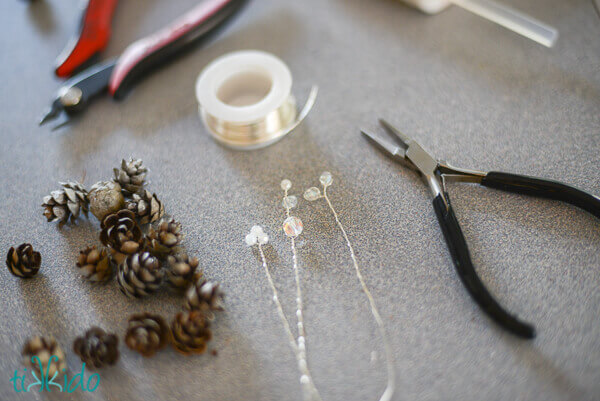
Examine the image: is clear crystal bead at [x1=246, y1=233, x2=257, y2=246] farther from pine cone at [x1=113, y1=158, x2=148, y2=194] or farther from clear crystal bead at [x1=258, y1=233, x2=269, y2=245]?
pine cone at [x1=113, y1=158, x2=148, y2=194]

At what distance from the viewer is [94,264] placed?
1.63ft

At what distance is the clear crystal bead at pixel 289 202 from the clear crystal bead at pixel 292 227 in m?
0.02

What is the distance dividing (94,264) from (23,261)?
0.09 meters

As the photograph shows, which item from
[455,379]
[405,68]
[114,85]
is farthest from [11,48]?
[455,379]

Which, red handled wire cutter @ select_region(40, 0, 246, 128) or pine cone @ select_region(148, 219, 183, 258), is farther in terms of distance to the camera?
red handled wire cutter @ select_region(40, 0, 246, 128)

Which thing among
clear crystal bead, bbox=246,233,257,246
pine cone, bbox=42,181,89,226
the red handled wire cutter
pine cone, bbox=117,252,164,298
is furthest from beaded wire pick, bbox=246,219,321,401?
the red handled wire cutter

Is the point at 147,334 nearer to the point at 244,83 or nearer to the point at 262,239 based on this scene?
the point at 262,239

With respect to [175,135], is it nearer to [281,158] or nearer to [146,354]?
[281,158]

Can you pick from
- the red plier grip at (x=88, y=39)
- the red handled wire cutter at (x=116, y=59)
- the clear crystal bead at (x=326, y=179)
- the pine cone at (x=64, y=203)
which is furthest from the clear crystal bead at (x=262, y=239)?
the red plier grip at (x=88, y=39)

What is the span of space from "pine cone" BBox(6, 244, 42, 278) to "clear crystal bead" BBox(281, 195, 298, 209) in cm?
30

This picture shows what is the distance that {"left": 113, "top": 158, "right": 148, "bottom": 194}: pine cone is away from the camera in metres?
0.55

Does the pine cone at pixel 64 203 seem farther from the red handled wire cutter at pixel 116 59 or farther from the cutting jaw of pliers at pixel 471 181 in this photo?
the cutting jaw of pliers at pixel 471 181

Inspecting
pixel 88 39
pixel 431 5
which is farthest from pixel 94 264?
pixel 431 5

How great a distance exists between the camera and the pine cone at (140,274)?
1.51ft
